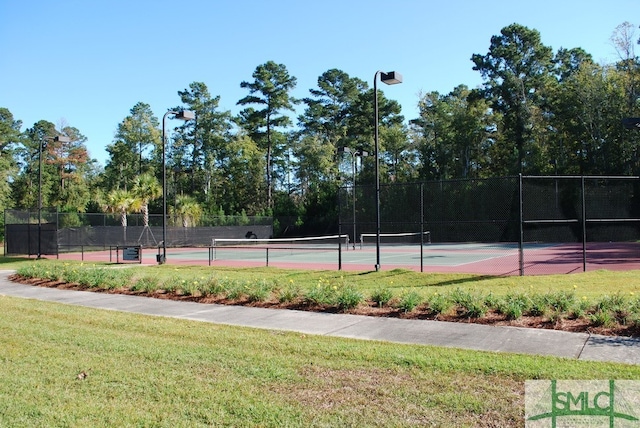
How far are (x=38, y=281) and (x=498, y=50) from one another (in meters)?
48.9

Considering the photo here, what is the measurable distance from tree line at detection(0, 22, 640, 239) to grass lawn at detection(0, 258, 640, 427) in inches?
1272

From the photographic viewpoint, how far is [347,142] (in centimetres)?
6009

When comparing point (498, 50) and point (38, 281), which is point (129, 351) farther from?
point (498, 50)

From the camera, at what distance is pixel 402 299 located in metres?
8.42

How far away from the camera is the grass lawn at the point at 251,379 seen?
3961 mm

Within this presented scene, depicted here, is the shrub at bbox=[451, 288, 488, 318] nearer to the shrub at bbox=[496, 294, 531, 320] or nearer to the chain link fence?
the shrub at bbox=[496, 294, 531, 320]

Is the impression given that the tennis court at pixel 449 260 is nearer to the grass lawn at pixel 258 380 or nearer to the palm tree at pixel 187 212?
the palm tree at pixel 187 212

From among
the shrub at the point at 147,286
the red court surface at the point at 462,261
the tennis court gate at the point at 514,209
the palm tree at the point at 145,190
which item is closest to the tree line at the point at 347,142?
the palm tree at the point at 145,190

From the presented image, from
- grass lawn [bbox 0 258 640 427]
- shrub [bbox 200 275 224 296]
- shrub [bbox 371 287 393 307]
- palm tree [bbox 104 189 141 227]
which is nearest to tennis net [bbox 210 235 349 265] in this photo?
shrub [bbox 200 275 224 296]

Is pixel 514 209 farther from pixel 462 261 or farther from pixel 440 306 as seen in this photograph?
pixel 440 306

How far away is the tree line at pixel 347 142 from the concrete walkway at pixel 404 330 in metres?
29.1

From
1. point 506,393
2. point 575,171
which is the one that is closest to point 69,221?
point 506,393

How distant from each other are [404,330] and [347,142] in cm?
5407

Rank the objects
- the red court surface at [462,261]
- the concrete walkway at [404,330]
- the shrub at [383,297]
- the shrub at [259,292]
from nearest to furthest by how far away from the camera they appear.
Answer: the concrete walkway at [404,330]
the shrub at [383,297]
the shrub at [259,292]
the red court surface at [462,261]
